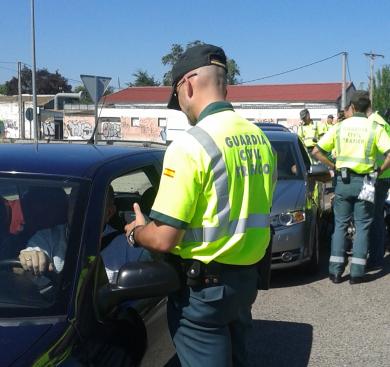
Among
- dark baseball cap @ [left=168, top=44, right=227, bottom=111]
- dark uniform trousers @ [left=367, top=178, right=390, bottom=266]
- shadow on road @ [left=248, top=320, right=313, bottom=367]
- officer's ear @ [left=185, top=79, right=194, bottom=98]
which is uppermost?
dark baseball cap @ [left=168, top=44, right=227, bottom=111]

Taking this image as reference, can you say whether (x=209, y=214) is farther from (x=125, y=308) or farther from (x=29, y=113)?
(x=29, y=113)

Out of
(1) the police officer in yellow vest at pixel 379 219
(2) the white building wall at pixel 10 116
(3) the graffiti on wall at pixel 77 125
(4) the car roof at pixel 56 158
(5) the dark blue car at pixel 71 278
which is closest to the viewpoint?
(5) the dark blue car at pixel 71 278

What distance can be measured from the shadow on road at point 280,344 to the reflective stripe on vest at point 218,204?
2.23 m

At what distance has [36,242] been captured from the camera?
8.24 ft

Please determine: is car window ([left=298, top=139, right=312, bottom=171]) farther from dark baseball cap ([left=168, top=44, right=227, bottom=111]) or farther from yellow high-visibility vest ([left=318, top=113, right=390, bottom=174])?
dark baseball cap ([left=168, top=44, right=227, bottom=111])

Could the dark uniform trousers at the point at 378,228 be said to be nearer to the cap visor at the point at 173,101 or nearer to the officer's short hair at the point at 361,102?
the officer's short hair at the point at 361,102

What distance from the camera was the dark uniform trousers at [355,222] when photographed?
6.21m

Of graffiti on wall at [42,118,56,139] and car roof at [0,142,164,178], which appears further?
graffiti on wall at [42,118,56,139]

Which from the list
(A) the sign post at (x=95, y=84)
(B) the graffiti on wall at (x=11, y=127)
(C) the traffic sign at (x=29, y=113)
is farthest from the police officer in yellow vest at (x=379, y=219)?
(B) the graffiti on wall at (x=11, y=127)

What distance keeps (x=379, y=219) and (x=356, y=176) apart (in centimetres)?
76

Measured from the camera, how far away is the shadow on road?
4.29 m

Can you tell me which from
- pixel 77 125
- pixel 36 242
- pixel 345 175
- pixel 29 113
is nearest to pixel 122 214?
pixel 36 242

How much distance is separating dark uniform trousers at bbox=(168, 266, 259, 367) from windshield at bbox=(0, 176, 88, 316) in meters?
0.46

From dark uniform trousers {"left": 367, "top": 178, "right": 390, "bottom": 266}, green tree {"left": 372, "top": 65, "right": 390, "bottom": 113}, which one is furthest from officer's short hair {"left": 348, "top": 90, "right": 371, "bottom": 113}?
green tree {"left": 372, "top": 65, "right": 390, "bottom": 113}
